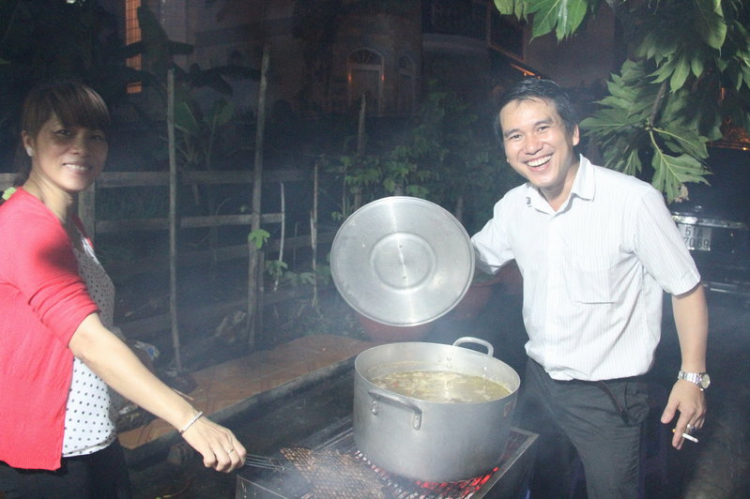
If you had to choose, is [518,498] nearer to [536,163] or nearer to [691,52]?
[536,163]

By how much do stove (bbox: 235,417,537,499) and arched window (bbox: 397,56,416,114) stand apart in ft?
56.5

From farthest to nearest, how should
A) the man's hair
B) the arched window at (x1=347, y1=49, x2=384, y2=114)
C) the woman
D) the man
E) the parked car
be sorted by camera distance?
the arched window at (x1=347, y1=49, x2=384, y2=114) → the parked car → the man's hair → the man → the woman

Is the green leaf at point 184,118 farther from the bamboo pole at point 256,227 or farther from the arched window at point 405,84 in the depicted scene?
the arched window at point 405,84

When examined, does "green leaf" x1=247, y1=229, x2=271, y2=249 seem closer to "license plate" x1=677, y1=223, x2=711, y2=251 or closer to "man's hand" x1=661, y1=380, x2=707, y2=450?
"man's hand" x1=661, y1=380, x2=707, y2=450

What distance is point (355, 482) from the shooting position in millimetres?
2213

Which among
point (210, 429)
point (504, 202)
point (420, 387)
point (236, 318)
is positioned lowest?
point (236, 318)

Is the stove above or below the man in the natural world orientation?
below

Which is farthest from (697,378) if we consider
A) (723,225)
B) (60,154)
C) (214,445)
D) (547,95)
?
(723,225)

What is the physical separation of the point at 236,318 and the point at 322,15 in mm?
12747

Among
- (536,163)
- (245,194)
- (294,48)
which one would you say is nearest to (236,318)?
(245,194)

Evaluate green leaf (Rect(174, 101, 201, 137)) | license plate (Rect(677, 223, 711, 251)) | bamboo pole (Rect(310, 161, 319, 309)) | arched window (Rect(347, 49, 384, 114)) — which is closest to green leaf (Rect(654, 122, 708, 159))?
bamboo pole (Rect(310, 161, 319, 309))

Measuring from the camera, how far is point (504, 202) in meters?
2.87

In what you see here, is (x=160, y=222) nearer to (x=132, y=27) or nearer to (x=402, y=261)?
(x=402, y=261)

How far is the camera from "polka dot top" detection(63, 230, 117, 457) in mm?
1743
